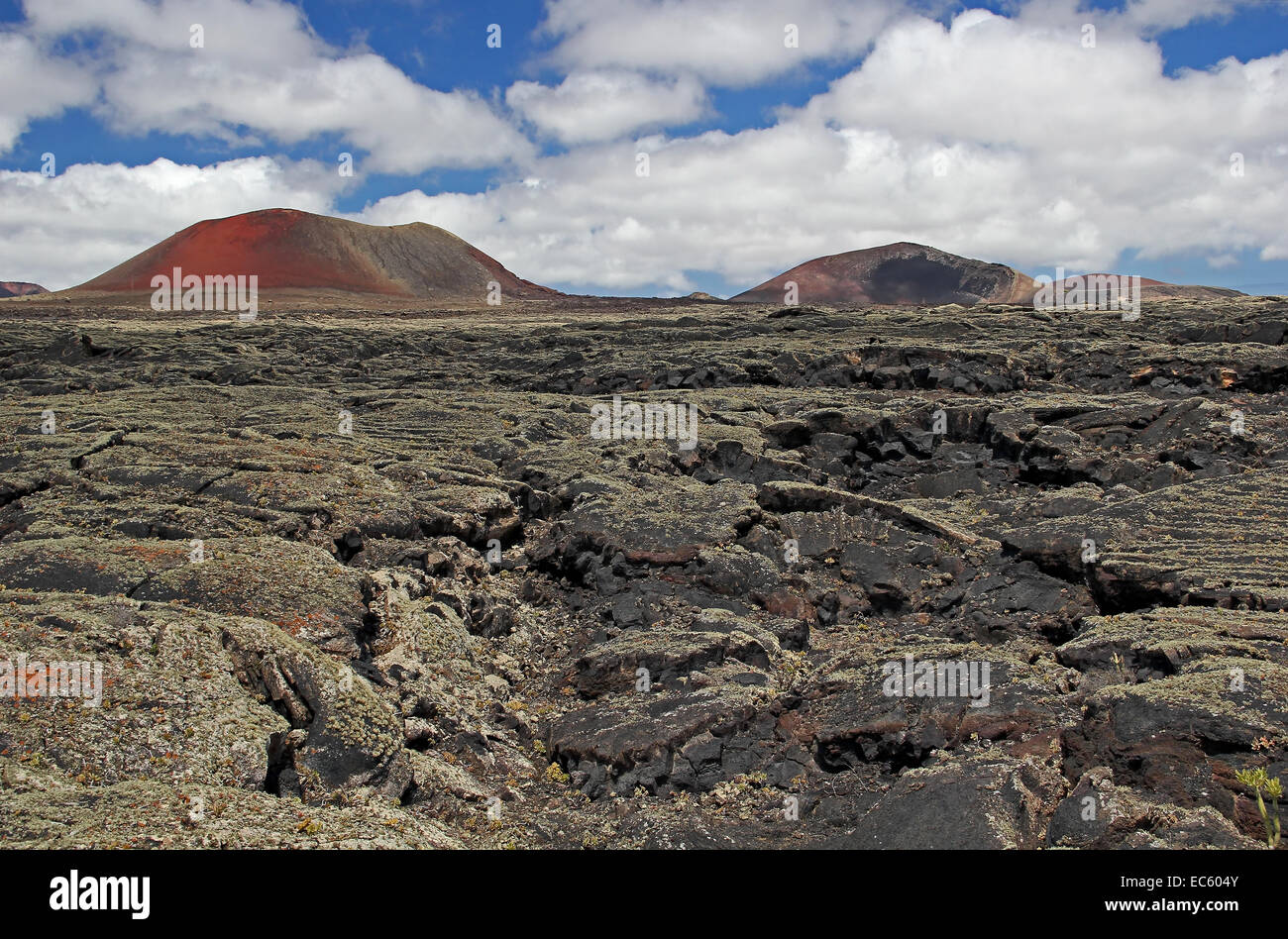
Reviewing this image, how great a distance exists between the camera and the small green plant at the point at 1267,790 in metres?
5.50

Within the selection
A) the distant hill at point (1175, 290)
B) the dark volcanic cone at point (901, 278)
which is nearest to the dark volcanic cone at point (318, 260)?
the dark volcanic cone at point (901, 278)

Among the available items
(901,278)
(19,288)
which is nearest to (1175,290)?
(901,278)

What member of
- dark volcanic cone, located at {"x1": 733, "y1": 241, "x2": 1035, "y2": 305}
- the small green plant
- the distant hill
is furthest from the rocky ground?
dark volcanic cone, located at {"x1": 733, "y1": 241, "x2": 1035, "y2": 305}

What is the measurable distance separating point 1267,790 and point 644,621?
6341mm

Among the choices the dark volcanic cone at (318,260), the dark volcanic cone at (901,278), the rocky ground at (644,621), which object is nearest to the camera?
the rocky ground at (644,621)

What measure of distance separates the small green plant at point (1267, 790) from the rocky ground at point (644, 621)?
0.63ft

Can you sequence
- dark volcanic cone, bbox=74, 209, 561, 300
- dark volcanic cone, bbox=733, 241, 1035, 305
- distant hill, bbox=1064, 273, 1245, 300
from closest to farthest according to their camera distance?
distant hill, bbox=1064, 273, 1245, 300 → dark volcanic cone, bbox=733, 241, 1035, 305 → dark volcanic cone, bbox=74, 209, 561, 300

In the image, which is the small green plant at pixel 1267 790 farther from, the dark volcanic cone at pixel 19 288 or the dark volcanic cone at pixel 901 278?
the dark volcanic cone at pixel 19 288

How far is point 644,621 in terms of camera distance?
416 inches

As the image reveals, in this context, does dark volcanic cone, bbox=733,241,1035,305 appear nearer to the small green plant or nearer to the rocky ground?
the rocky ground

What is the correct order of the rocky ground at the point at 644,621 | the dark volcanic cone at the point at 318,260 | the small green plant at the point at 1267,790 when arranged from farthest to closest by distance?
the dark volcanic cone at the point at 318,260 → the rocky ground at the point at 644,621 → the small green plant at the point at 1267,790

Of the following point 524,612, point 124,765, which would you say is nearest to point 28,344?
point 524,612

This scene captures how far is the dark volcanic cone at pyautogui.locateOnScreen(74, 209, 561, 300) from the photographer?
10406 centimetres

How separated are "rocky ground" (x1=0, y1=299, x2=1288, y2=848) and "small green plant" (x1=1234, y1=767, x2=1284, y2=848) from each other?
19cm
